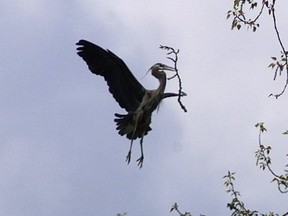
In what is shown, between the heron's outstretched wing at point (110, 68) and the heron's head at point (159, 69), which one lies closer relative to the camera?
the heron's head at point (159, 69)

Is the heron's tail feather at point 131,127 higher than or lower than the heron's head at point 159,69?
lower

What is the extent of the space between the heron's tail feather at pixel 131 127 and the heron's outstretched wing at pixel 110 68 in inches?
6.2

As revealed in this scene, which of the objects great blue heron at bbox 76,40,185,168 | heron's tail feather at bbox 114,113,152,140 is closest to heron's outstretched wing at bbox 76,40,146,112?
great blue heron at bbox 76,40,185,168

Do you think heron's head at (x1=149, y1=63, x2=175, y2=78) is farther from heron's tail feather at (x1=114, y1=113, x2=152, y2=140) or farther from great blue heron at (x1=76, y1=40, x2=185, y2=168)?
heron's tail feather at (x1=114, y1=113, x2=152, y2=140)

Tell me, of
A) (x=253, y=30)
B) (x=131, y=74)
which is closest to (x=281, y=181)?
(x=253, y=30)

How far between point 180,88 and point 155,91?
313 mm

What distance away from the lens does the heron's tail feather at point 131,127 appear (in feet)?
15.5

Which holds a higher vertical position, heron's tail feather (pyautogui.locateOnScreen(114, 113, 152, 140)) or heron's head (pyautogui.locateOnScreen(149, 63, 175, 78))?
heron's head (pyautogui.locateOnScreen(149, 63, 175, 78))

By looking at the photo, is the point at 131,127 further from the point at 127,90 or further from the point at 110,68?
the point at 110,68

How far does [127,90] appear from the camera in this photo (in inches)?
194

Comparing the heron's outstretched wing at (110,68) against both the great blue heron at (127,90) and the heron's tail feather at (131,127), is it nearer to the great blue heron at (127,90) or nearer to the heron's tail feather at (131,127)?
the great blue heron at (127,90)

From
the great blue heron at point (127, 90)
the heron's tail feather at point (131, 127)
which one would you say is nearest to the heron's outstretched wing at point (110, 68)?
the great blue heron at point (127, 90)

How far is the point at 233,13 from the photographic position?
6.75 meters

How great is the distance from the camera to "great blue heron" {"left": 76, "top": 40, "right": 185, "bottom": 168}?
4707 mm
